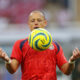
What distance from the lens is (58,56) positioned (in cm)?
680

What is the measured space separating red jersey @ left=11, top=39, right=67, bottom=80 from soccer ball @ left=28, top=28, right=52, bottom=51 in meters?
0.26

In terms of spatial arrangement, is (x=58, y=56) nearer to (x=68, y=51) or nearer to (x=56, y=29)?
(x=68, y=51)

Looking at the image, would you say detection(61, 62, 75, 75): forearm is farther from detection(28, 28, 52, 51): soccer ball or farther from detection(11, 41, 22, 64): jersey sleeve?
detection(11, 41, 22, 64): jersey sleeve

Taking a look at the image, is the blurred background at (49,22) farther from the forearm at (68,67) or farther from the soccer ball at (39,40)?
the soccer ball at (39,40)

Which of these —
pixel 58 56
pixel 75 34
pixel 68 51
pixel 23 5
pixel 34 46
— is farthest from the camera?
pixel 23 5

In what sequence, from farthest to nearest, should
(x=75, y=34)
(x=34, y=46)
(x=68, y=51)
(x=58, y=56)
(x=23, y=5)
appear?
(x=23, y=5)
(x=75, y=34)
(x=68, y=51)
(x=58, y=56)
(x=34, y=46)

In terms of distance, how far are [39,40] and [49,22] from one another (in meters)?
10.6

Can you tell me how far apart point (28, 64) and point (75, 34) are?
8.46 metres

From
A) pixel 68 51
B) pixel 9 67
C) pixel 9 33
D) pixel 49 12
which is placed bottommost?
pixel 9 67

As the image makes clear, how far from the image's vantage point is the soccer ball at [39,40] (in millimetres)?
6359

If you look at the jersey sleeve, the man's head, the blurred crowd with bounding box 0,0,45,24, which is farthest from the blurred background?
the jersey sleeve

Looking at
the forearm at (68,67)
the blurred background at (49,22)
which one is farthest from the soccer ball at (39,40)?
the blurred background at (49,22)

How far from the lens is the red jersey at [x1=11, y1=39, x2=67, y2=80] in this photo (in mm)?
6574

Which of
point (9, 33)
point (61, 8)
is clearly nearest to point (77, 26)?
point (61, 8)
